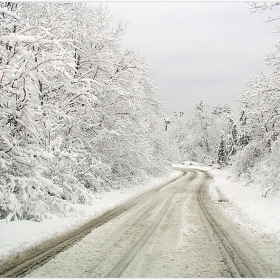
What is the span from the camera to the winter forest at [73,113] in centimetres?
631

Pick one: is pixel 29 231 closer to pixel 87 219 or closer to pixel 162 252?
pixel 87 219

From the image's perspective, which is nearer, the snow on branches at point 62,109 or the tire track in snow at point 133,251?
the tire track in snow at point 133,251

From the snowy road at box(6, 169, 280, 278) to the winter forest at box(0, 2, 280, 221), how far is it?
7.97 ft

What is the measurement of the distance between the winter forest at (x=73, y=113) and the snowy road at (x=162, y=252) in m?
2.43

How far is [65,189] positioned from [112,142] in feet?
18.2

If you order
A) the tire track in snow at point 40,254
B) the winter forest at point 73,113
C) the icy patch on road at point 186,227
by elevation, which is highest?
the winter forest at point 73,113

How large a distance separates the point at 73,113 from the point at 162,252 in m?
7.90

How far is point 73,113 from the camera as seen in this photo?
36.4 ft

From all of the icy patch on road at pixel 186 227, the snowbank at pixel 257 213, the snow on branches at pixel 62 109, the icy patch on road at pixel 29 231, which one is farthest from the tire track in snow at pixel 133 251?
the snow on branches at pixel 62 109

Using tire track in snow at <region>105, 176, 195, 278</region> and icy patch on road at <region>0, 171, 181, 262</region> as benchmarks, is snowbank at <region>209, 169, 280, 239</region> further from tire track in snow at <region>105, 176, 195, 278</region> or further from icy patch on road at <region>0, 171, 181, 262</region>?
icy patch on road at <region>0, 171, 181, 262</region>

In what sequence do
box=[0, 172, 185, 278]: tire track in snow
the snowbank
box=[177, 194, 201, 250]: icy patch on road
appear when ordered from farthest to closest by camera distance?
1. the snowbank
2. box=[177, 194, 201, 250]: icy patch on road
3. box=[0, 172, 185, 278]: tire track in snow

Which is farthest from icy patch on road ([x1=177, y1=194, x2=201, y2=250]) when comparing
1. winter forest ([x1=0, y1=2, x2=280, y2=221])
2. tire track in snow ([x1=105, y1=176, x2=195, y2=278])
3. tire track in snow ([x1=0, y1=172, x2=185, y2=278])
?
winter forest ([x1=0, y1=2, x2=280, y2=221])

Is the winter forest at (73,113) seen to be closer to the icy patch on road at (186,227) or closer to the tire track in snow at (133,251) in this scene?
the tire track in snow at (133,251)

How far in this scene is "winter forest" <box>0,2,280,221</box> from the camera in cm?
631
